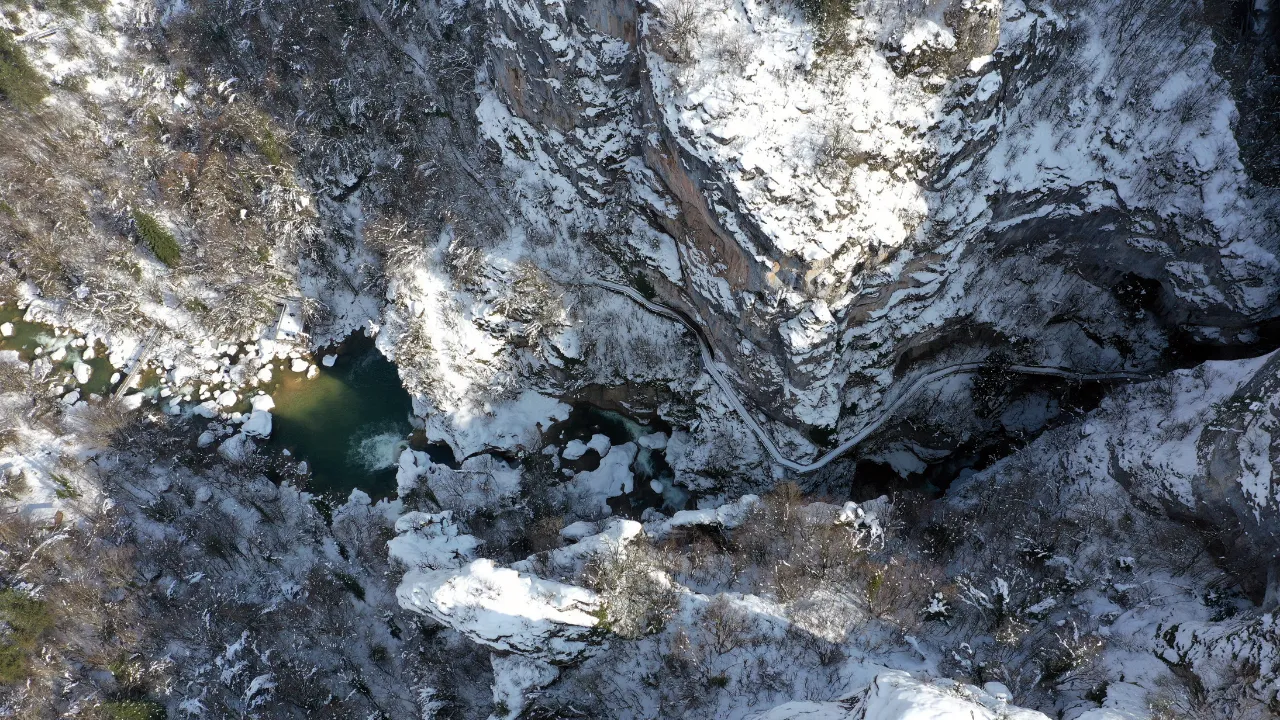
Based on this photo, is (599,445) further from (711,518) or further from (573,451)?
(711,518)

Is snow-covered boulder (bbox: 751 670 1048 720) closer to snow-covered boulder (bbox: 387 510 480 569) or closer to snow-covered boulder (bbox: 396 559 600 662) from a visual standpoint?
snow-covered boulder (bbox: 396 559 600 662)

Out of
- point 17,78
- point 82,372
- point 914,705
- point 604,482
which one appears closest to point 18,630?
point 82,372

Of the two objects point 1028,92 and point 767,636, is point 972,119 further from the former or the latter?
point 767,636

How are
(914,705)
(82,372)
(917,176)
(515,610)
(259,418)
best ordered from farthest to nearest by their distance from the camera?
(82,372)
(259,418)
(917,176)
(515,610)
(914,705)

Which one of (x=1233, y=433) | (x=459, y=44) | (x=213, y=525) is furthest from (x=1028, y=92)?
(x=213, y=525)

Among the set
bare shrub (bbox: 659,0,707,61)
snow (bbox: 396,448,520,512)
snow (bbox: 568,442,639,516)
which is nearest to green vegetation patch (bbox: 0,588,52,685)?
snow (bbox: 396,448,520,512)

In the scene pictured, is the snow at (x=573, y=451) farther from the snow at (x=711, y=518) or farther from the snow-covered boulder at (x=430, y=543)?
the snow at (x=711, y=518)
